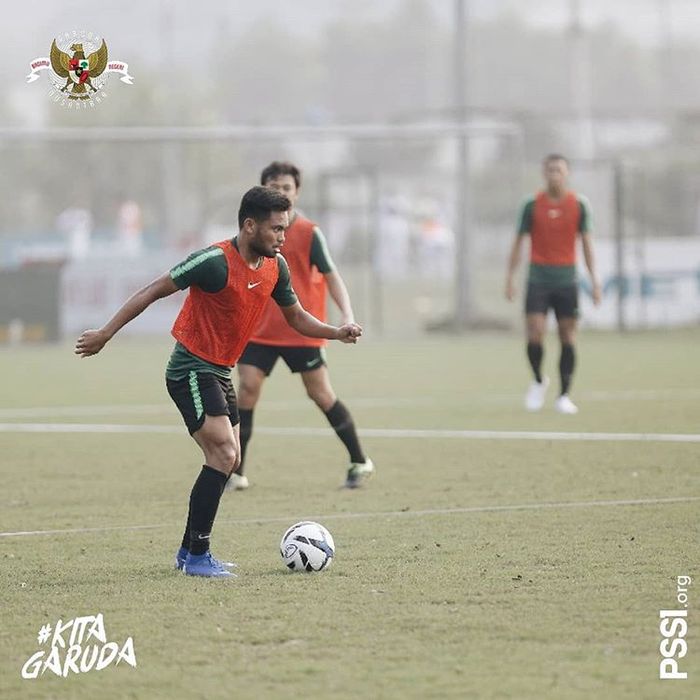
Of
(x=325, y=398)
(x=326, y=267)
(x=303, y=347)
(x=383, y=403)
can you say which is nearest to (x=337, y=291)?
(x=326, y=267)

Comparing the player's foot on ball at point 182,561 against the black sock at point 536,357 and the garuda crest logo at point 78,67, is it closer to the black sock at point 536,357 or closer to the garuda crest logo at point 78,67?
the garuda crest logo at point 78,67

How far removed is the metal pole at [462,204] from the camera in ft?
95.5

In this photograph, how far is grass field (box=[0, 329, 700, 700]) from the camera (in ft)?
18.6

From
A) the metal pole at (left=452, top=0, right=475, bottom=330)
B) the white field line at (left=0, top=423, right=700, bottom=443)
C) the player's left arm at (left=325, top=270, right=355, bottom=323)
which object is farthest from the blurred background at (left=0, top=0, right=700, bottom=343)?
the white field line at (left=0, top=423, right=700, bottom=443)

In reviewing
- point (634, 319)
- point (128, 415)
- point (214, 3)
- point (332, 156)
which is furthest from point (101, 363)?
point (214, 3)

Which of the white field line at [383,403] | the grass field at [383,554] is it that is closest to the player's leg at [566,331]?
the grass field at [383,554]

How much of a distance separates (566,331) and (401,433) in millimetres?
2250

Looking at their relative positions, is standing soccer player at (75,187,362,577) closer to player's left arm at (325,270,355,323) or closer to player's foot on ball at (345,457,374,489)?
player's left arm at (325,270,355,323)

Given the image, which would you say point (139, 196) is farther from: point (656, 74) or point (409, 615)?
point (656, 74)

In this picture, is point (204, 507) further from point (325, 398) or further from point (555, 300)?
point (555, 300)

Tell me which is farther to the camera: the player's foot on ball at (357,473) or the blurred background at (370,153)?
the blurred background at (370,153)

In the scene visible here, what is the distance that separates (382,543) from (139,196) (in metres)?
31.3

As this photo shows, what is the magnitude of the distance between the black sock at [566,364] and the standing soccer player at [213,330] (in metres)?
7.60

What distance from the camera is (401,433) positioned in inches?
553
